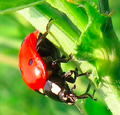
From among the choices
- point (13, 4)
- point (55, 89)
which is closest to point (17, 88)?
point (55, 89)

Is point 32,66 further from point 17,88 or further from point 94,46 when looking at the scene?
point 17,88

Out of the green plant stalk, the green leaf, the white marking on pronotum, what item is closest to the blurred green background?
the white marking on pronotum

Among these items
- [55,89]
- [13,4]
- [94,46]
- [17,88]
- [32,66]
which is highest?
[13,4]

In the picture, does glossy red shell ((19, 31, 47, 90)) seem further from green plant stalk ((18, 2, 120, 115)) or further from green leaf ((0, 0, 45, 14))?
green leaf ((0, 0, 45, 14))

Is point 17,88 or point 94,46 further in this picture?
point 17,88

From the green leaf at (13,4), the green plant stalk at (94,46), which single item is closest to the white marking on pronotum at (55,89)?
the green plant stalk at (94,46)

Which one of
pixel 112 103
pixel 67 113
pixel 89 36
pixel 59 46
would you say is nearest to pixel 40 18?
pixel 59 46
